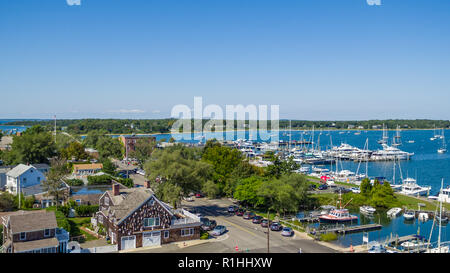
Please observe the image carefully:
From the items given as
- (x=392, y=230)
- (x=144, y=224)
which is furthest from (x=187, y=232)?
(x=392, y=230)

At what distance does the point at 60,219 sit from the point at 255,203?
72.2 feet

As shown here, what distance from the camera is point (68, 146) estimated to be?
Result: 85500mm

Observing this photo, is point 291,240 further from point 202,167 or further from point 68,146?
point 68,146

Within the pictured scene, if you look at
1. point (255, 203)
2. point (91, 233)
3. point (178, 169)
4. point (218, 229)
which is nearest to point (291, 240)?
point (218, 229)

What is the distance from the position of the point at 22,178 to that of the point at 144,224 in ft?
90.7

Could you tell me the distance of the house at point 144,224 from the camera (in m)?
31.0

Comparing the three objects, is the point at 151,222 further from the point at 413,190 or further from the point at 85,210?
the point at 413,190

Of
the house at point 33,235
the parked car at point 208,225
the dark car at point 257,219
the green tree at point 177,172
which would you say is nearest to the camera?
the house at point 33,235

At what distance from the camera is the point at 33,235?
92.7 ft

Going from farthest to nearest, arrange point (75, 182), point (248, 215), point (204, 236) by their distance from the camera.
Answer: point (75, 182) < point (248, 215) < point (204, 236)

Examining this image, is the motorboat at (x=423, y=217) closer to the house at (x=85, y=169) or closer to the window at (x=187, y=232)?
the window at (x=187, y=232)

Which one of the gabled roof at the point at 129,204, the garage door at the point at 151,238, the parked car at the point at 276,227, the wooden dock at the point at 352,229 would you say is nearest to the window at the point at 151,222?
the garage door at the point at 151,238

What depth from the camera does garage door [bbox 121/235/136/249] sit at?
31.0 meters

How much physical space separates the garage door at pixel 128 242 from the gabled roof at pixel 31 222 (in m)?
5.65
